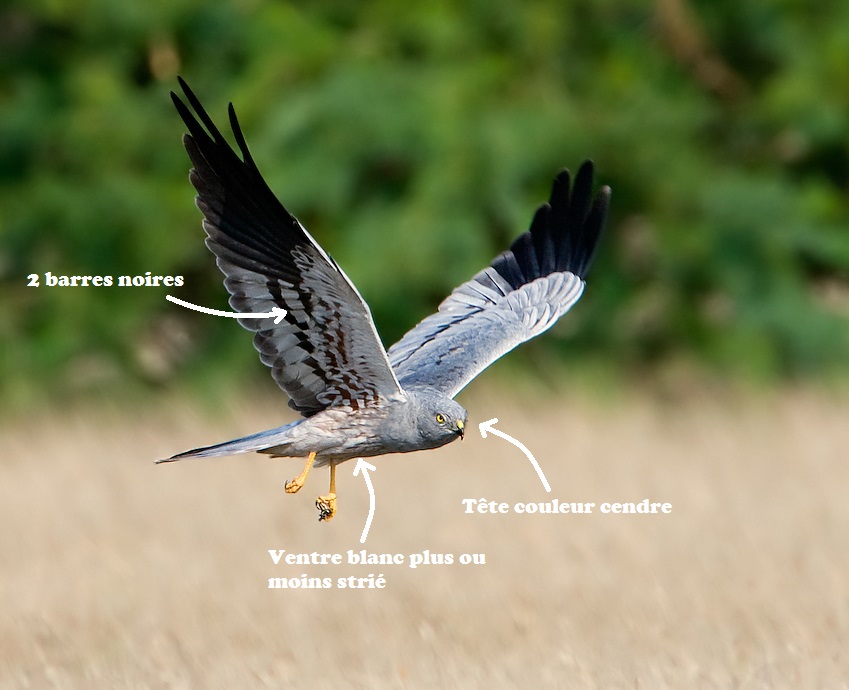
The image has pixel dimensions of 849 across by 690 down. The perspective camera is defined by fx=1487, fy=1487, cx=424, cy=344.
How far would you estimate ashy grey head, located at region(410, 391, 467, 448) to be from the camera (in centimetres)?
337

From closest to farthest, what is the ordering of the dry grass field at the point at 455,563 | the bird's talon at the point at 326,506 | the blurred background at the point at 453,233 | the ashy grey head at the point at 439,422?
1. the bird's talon at the point at 326,506
2. the ashy grey head at the point at 439,422
3. the dry grass field at the point at 455,563
4. the blurred background at the point at 453,233

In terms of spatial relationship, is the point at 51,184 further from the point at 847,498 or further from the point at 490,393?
the point at 847,498

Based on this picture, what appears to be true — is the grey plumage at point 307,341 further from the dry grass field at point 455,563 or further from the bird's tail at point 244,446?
the dry grass field at point 455,563

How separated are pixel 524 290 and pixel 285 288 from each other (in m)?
1.76

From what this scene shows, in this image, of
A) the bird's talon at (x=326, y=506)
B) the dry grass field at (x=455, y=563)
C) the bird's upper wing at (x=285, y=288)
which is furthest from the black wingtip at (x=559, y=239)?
the bird's talon at (x=326, y=506)

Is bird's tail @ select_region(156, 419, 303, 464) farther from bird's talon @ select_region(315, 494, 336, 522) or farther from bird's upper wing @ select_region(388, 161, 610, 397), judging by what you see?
bird's upper wing @ select_region(388, 161, 610, 397)

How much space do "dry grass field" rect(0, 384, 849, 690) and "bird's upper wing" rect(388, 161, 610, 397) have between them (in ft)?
3.60

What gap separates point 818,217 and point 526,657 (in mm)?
7191

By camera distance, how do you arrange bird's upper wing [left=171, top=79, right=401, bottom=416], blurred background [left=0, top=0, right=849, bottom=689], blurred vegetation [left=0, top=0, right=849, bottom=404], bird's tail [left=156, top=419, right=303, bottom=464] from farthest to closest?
blurred vegetation [left=0, top=0, right=849, bottom=404], blurred background [left=0, top=0, right=849, bottom=689], bird's upper wing [left=171, top=79, right=401, bottom=416], bird's tail [left=156, top=419, right=303, bottom=464]

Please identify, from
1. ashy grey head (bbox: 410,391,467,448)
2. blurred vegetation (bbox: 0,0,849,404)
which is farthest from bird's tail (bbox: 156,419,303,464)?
blurred vegetation (bbox: 0,0,849,404)

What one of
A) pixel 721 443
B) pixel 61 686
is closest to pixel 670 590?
pixel 61 686

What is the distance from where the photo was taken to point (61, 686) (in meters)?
4.82

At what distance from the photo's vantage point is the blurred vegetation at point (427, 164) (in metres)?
10.7

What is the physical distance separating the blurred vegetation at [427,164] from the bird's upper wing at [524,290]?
4.90 m
